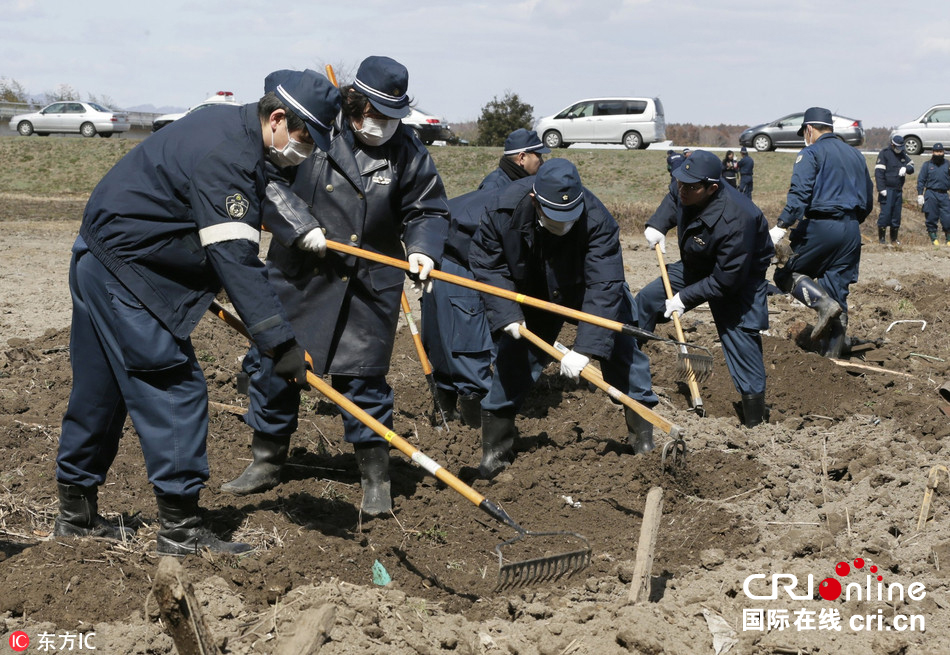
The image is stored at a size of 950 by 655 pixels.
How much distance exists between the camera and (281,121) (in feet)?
12.8

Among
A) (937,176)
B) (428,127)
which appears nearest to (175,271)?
(937,176)

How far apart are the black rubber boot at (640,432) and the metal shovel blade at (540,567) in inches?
61.3

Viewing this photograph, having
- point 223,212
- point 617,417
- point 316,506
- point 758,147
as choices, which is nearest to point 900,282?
point 617,417

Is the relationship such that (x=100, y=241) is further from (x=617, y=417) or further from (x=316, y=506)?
(x=617, y=417)

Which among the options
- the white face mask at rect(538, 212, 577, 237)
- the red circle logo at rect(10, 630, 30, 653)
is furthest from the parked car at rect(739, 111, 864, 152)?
the red circle logo at rect(10, 630, 30, 653)

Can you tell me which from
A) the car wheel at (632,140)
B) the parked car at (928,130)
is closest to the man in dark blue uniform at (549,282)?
the car wheel at (632,140)

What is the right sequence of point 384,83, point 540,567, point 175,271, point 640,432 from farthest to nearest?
point 640,432, point 384,83, point 540,567, point 175,271

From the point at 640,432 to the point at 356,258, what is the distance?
2.04 m

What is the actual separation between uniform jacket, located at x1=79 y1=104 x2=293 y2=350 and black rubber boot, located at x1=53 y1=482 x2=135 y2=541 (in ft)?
2.91

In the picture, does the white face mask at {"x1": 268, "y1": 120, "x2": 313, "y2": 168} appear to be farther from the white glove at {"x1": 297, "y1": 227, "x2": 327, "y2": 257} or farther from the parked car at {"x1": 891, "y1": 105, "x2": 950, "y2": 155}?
the parked car at {"x1": 891, "y1": 105, "x2": 950, "y2": 155}

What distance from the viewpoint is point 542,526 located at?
4.94 metres

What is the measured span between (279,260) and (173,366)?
3.73ft

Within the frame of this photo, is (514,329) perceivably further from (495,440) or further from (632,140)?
(632,140)

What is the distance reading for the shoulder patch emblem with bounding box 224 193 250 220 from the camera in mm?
3725
